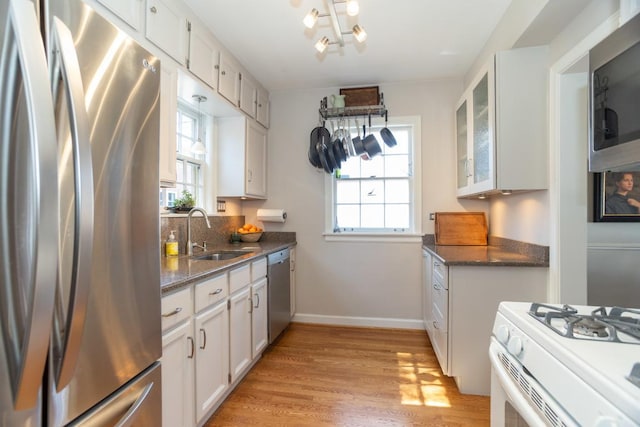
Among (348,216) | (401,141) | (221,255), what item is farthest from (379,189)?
(221,255)

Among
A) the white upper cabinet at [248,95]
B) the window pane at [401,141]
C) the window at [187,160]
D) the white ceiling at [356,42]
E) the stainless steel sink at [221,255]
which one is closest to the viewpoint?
the white ceiling at [356,42]

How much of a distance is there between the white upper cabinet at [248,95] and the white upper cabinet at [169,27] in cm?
85

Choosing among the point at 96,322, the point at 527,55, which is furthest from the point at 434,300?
the point at 96,322

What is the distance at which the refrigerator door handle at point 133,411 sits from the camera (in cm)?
93

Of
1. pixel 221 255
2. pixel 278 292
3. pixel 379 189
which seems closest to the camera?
pixel 221 255

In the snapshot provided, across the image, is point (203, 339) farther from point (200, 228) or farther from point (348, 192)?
point (348, 192)

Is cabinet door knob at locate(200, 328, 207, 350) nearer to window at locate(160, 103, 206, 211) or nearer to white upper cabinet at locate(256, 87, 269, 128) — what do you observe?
window at locate(160, 103, 206, 211)

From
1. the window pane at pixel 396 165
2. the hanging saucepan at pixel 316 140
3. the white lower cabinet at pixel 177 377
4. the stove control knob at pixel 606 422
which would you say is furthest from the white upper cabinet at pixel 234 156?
the stove control knob at pixel 606 422

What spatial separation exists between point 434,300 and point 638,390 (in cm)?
202

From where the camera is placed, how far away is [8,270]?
2.09ft

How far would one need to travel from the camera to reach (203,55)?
2180 mm

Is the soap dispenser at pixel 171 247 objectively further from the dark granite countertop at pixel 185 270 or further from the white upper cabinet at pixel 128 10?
the white upper cabinet at pixel 128 10

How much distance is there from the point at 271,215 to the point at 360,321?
59.1 inches

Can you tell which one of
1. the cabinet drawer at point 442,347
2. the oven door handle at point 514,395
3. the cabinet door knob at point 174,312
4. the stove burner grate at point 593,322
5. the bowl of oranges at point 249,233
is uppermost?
the bowl of oranges at point 249,233
